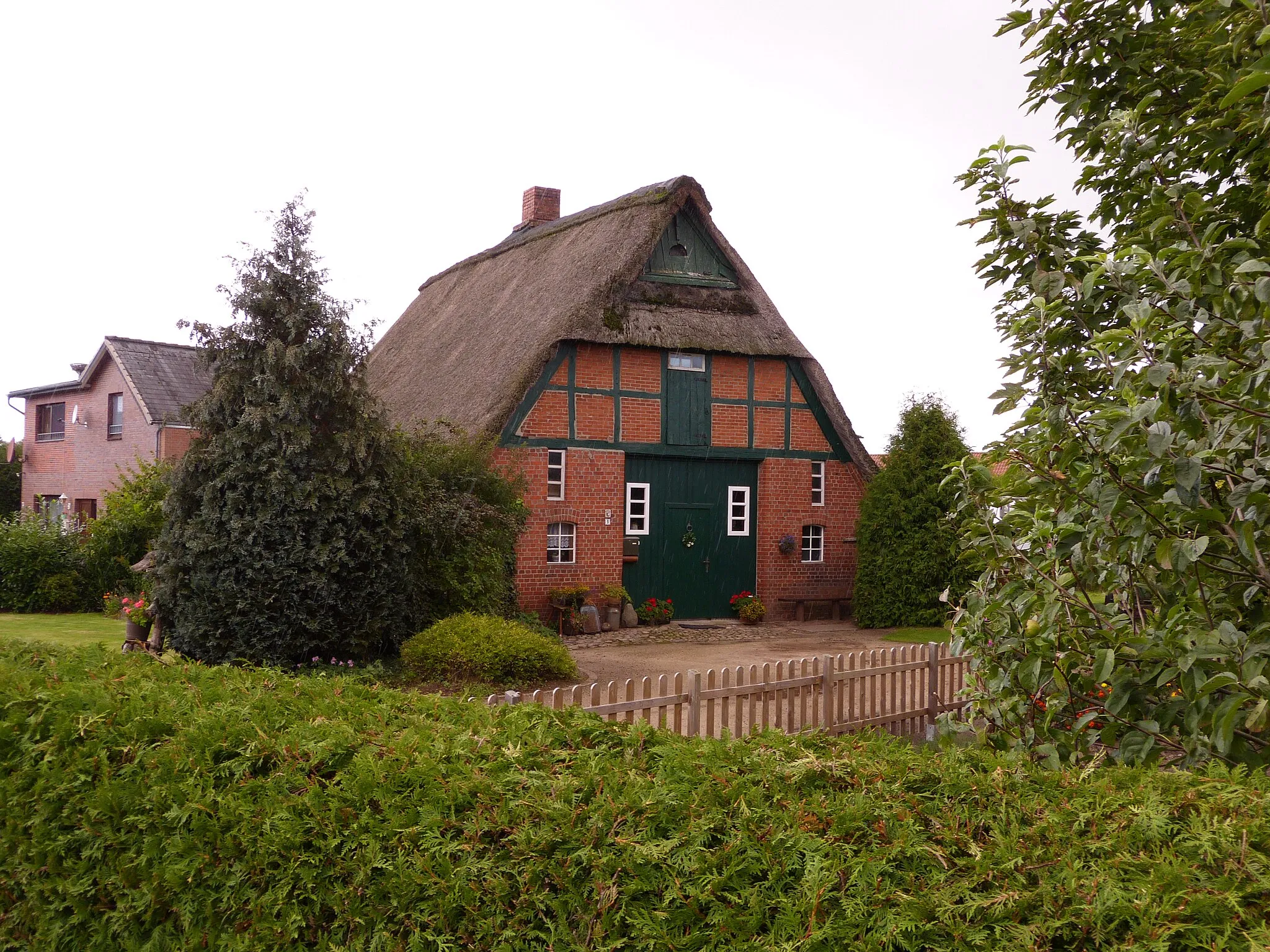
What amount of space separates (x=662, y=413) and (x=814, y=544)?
4191 millimetres

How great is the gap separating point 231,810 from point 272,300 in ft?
29.8

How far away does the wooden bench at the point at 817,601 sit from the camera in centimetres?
1984

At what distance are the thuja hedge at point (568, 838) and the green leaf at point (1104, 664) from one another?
457 mm

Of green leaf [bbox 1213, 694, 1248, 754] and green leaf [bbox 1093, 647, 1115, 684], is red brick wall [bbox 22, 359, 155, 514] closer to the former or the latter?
green leaf [bbox 1093, 647, 1115, 684]

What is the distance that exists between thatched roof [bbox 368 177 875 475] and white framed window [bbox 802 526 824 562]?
157 cm

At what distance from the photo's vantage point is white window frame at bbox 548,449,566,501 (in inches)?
707

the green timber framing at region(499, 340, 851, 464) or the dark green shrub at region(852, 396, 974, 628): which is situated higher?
the green timber framing at region(499, 340, 851, 464)

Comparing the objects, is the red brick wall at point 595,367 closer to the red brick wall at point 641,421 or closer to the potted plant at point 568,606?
the red brick wall at point 641,421

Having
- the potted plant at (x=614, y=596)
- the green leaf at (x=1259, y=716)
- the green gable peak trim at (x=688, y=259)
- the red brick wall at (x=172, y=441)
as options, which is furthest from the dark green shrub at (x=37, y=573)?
the green leaf at (x=1259, y=716)

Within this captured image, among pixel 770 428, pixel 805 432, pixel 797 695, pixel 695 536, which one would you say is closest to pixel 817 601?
pixel 695 536

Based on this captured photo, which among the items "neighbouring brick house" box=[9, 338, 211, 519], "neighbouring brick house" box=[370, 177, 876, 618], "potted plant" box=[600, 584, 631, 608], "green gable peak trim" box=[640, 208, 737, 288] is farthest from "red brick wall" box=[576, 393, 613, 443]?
"neighbouring brick house" box=[9, 338, 211, 519]

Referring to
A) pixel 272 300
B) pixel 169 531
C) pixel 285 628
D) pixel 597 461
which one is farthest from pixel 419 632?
pixel 597 461

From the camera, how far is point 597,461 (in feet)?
60.0

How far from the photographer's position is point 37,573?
807 inches
